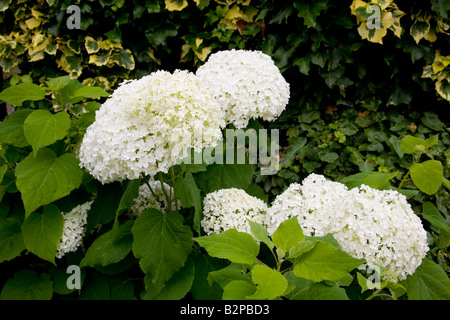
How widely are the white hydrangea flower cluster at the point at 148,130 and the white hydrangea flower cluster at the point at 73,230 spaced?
300 mm

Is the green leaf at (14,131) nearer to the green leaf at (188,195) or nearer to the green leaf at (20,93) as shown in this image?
the green leaf at (20,93)

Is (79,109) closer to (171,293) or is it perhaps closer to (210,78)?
(210,78)

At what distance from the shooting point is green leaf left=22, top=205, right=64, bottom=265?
4.29ft

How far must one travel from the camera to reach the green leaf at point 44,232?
4.29 feet

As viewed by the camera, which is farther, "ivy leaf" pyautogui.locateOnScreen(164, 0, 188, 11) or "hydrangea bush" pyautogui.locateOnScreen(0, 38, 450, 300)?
"ivy leaf" pyautogui.locateOnScreen(164, 0, 188, 11)

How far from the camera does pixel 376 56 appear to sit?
3.04 meters

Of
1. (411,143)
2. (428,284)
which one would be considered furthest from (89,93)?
(428,284)

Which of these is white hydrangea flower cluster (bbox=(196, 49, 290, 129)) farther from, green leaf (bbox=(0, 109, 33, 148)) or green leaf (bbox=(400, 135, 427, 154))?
green leaf (bbox=(0, 109, 33, 148))

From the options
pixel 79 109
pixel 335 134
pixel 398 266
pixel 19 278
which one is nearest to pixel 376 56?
pixel 335 134

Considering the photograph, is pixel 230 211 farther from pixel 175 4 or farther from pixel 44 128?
pixel 175 4

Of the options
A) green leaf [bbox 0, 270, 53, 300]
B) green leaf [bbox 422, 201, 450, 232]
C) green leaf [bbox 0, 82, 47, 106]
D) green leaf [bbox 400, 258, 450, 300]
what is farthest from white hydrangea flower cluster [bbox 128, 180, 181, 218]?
green leaf [bbox 422, 201, 450, 232]

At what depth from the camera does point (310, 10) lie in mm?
2914

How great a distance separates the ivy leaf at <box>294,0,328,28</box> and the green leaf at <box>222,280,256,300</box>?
98.0 inches
